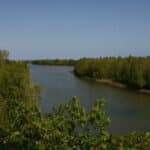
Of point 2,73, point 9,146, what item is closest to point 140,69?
point 2,73

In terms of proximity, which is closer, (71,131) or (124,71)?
(71,131)

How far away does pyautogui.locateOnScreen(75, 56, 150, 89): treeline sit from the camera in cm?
6181

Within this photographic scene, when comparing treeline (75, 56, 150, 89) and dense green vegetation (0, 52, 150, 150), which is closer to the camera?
dense green vegetation (0, 52, 150, 150)

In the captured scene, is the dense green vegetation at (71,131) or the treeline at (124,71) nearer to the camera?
the dense green vegetation at (71,131)

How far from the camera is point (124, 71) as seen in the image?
6938cm

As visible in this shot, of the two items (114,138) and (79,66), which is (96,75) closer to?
(79,66)

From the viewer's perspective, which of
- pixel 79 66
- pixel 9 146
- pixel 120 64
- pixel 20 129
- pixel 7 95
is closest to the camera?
pixel 20 129

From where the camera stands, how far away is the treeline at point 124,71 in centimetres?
6181

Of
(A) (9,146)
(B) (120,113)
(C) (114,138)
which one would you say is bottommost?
(B) (120,113)

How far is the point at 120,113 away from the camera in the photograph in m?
A: 33.9

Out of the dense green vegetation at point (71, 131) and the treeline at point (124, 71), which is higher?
the dense green vegetation at point (71, 131)

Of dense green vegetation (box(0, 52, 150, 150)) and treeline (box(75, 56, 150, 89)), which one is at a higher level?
dense green vegetation (box(0, 52, 150, 150))

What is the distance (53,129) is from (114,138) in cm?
121

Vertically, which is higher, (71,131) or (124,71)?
(71,131)
